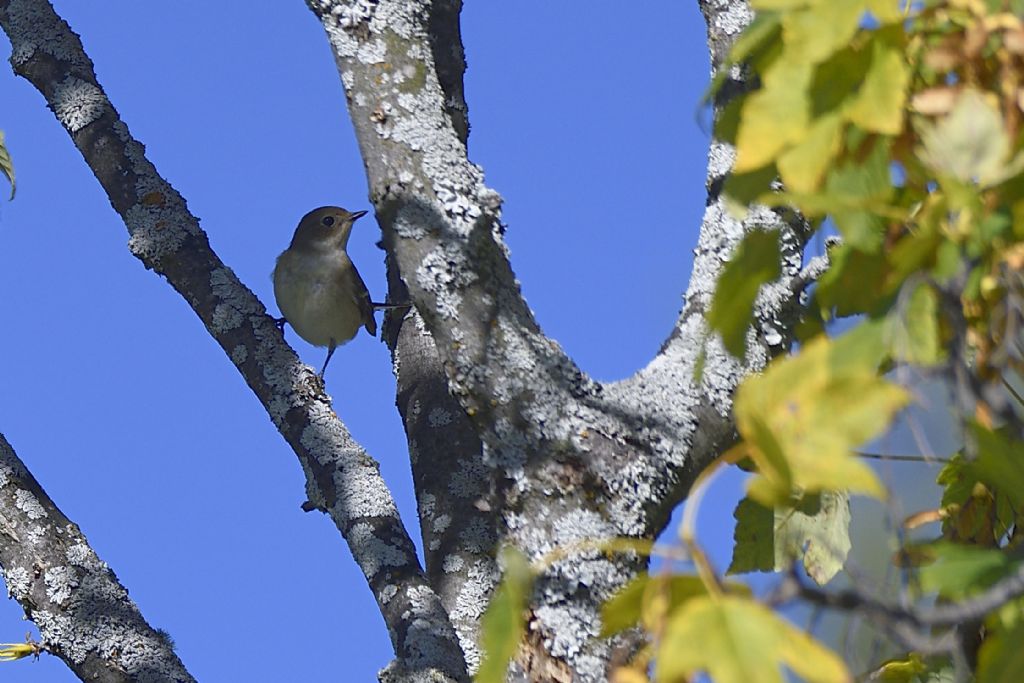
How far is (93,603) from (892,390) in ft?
8.36

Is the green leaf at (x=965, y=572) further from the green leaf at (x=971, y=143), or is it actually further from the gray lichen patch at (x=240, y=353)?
the gray lichen patch at (x=240, y=353)

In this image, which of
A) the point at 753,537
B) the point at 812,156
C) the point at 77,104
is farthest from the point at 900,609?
the point at 77,104

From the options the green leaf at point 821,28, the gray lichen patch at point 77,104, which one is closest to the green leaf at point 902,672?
the green leaf at point 821,28

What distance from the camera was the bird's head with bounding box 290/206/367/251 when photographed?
26.0 ft

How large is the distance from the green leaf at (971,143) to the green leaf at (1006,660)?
37 centimetres

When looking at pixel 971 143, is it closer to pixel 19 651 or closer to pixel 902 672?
pixel 902 672

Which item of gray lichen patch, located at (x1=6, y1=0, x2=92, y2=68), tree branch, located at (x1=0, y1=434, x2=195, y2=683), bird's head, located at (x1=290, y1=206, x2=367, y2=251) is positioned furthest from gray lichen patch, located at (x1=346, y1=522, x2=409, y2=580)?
bird's head, located at (x1=290, y1=206, x2=367, y2=251)

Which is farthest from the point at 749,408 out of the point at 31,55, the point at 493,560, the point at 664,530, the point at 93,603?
the point at 31,55

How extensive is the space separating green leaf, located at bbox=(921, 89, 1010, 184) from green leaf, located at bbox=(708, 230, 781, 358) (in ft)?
0.81

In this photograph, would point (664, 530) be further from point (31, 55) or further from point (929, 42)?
point (31, 55)

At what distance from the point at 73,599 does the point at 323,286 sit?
475cm

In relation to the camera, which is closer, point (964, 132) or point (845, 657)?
point (964, 132)

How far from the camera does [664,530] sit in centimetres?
251

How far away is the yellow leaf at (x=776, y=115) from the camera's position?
1030 millimetres
